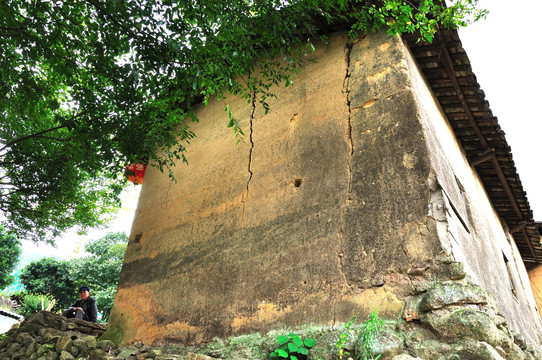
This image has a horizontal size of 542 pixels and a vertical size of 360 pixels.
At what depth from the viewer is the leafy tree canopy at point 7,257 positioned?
19672mm

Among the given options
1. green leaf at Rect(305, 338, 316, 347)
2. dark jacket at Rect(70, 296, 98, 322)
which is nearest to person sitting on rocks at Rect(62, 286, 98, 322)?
dark jacket at Rect(70, 296, 98, 322)

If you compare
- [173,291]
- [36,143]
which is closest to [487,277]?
[173,291]

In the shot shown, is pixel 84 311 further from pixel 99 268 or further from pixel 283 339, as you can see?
pixel 99 268

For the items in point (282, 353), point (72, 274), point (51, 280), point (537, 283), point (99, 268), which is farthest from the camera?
point (51, 280)

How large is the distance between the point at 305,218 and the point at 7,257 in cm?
2143

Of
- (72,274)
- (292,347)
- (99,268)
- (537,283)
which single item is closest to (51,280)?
(72,274)

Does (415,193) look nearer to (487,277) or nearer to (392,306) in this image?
(392,306)

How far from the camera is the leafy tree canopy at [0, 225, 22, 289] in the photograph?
19672mm

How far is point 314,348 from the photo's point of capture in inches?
130

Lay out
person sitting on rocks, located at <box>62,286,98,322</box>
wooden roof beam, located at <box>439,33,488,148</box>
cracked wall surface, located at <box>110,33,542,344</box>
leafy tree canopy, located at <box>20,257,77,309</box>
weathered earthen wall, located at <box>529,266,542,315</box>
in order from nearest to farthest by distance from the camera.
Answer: cracked wall surface, located at <box>110,33,542,344</box>, wooden roof beam, located at <box>439,33,488,148</box>, person sitting on rocks, located at <box>62,286,98,322</box>, weathered earthen wall, located at <box>529,266,542,315</box>, leafy tree canopy, located at <box>20,257,77,309</box>

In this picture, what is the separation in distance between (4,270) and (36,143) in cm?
1700

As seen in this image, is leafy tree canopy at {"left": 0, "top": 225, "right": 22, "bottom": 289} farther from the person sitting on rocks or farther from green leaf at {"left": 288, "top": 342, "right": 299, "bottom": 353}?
green leaf at {"left": 288, "top": 342, "right": 299, "bottom": 353}

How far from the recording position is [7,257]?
65.2 ft

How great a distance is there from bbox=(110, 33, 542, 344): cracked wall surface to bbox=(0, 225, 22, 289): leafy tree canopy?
17.9 metres
